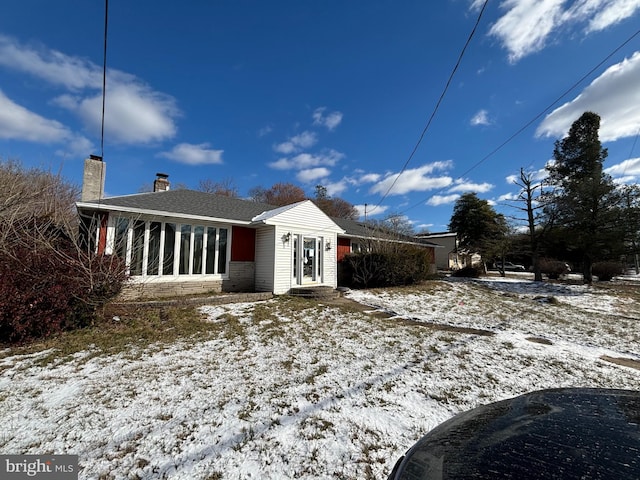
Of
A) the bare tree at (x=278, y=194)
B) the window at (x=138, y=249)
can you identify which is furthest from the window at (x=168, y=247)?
the bare tree at (x=278, y=194)

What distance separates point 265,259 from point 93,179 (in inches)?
251

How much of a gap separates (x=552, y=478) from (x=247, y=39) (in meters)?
11.6

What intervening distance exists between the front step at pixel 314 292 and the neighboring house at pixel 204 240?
36cm

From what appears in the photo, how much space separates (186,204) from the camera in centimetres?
1036

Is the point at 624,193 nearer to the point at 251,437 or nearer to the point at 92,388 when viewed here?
the point at 251,437

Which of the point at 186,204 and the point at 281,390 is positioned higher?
the point at 186,204

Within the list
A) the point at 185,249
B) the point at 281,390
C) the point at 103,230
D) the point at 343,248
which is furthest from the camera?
the point at 343,248

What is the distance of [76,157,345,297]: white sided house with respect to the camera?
27.4ft

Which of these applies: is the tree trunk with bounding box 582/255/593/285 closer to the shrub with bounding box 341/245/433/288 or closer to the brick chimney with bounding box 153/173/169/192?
the shrub with bounding box 341/245/433/288

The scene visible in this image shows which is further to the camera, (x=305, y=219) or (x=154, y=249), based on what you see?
(x=305, y=219)

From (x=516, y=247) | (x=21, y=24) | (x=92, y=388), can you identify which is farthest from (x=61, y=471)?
(x=516, y=247)

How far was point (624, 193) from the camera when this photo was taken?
16438 mm

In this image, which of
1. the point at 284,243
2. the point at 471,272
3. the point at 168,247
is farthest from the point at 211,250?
the point at 471,272

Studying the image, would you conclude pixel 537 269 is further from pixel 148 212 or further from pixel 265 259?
pixel 148 212
